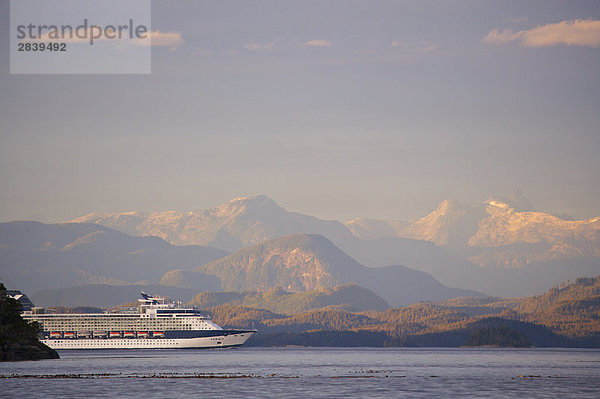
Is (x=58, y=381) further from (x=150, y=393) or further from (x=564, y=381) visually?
(x=564, y=381)

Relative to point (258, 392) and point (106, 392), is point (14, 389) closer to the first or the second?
point (106, 392)

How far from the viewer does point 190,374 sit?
18338 cm

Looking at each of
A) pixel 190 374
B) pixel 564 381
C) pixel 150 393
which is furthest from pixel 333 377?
pixel 150 393

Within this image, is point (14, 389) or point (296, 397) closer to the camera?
point (296, 397)

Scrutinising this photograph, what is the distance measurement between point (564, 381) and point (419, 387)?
32.2 meters

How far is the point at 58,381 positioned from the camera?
158 metres

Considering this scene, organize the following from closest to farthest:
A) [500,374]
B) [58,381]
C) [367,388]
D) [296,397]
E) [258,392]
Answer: [296,397] < [258,392] < [367,388] < [58,381] < [500,374]

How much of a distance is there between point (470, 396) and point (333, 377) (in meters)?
50.7

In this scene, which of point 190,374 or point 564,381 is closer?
point 564,381

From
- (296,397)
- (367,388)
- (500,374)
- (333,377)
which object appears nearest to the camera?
(296,397)

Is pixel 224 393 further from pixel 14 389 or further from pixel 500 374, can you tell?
pixel 500 374

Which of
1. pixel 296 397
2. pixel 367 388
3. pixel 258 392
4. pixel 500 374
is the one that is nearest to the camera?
pixel 296 397

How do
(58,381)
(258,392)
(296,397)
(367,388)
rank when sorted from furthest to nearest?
(58,381), (367,388), (258,392), (296,397)

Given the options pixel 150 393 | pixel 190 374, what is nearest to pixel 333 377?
pixel 190 374
